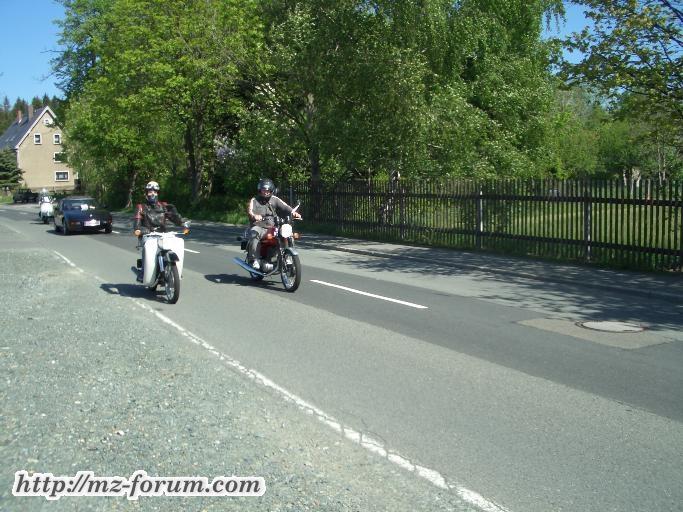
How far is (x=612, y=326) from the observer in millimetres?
9328

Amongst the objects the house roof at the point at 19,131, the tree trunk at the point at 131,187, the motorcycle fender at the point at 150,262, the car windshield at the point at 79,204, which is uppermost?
the house roof at the point at 19,131

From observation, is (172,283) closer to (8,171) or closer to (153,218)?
(153,218)

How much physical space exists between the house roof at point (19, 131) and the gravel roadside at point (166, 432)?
101699 mm

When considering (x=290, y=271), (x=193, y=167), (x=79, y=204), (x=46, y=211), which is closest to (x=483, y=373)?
(x=290, y=271)

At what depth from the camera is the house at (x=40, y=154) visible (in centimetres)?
10325

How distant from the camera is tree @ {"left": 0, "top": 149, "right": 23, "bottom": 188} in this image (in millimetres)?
94562

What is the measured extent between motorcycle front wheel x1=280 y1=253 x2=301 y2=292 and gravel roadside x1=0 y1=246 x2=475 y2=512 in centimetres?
398

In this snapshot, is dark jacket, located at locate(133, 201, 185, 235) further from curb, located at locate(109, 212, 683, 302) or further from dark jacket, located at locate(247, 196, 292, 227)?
curb, located at locate(109, 212, 683, 302)

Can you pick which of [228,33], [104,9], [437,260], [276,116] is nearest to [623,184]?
[437,260]

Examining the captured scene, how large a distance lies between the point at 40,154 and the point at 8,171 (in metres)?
10.3

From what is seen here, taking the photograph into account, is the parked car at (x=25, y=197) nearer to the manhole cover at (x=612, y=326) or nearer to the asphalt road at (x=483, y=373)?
the asphalt road at (x=483, y=373)

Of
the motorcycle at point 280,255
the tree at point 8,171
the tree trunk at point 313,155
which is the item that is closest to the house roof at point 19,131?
the tree at point 8,171

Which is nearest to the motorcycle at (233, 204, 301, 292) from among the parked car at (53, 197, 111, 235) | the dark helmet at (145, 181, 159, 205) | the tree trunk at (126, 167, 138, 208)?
the dark helmet at (145, 181, 159, 205)

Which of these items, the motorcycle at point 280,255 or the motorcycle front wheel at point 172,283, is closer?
the motorcycle front wheel at point 172,283
